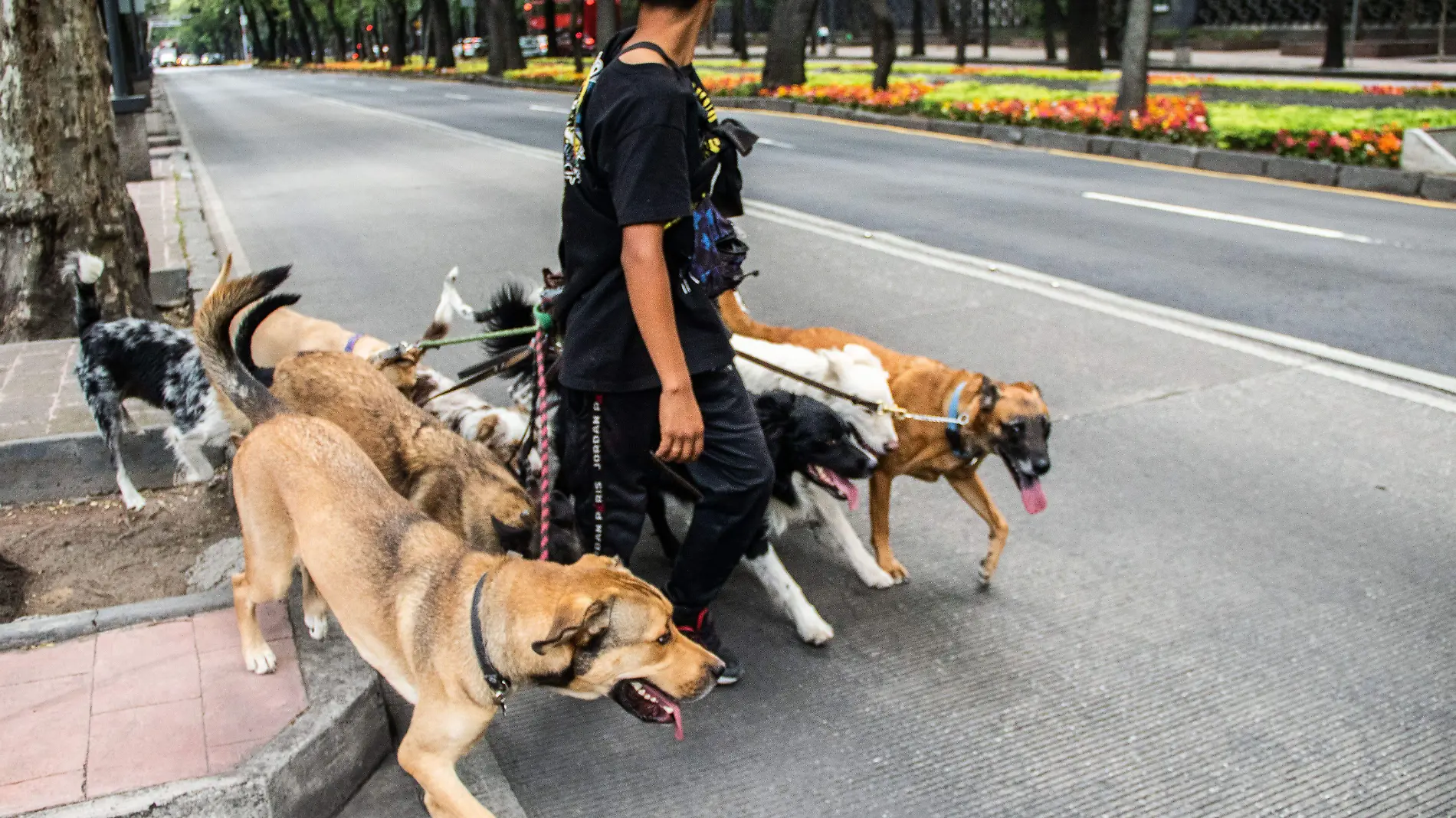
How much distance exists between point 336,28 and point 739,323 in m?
83.0

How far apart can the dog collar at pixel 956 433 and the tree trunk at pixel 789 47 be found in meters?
25.9

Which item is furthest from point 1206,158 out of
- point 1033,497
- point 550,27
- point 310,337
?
point 550,27

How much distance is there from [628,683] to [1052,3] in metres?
42.8

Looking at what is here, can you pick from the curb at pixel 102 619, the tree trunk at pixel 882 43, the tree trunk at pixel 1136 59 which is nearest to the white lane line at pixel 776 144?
the tree trunk at pixel 1136 59

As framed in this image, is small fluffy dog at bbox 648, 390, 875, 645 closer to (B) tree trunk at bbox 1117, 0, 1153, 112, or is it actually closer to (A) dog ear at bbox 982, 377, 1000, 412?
(A) dog ear at bbox 982, 377, 1000, 412

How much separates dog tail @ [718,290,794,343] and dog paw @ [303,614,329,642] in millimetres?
2169

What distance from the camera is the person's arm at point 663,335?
3.33 m

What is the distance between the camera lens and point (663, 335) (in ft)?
11.3

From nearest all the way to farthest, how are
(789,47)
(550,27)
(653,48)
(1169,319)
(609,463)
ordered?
1. (653,48)
2. (609,463)
3. (1169,319)
4. (789,47)
5. (550,27)

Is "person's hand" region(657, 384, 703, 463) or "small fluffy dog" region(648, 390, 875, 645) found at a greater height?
"person's hand" region(657, 384, 703, 463)

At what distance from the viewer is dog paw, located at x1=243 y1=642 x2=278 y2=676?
159 inches

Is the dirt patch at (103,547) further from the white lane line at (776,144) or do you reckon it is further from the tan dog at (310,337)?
the white lane line at (776,144)

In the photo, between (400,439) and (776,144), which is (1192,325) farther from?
(776,144)

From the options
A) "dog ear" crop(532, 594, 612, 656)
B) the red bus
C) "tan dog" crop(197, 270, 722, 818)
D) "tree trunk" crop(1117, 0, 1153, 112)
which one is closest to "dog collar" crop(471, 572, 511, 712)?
"tan dog" crop(197, 270, 722, 818)
